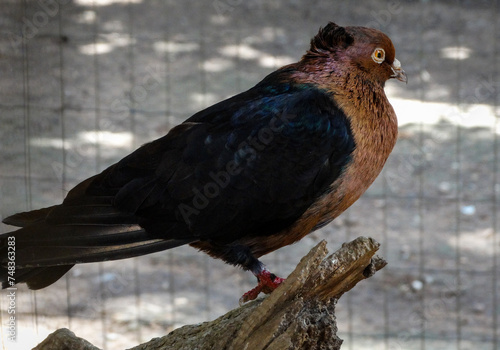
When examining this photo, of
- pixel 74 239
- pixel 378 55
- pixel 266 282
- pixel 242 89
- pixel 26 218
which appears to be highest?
pixel 242 89

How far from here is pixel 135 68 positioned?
771 cm

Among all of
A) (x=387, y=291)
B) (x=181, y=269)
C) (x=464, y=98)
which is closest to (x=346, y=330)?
(x=387, y=291)

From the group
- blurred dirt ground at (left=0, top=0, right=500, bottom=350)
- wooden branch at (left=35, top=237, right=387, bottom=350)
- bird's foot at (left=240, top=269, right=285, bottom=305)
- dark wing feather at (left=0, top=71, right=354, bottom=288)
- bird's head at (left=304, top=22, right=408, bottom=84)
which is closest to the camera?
wooden branch at (left=35, top=237, right=387, bottom=350)

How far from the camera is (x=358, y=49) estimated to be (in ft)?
12.2

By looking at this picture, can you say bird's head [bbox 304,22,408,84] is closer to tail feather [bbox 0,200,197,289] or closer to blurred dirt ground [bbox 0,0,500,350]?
tail feather [bbox 0,200,197,289]

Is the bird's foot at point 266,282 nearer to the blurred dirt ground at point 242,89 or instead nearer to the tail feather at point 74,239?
the tail feather at point 74,239

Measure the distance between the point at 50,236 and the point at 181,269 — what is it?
147 inches

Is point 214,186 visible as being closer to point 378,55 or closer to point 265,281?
point 265,281

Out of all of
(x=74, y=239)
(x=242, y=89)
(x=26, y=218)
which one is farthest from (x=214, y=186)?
(x=242, y=89)

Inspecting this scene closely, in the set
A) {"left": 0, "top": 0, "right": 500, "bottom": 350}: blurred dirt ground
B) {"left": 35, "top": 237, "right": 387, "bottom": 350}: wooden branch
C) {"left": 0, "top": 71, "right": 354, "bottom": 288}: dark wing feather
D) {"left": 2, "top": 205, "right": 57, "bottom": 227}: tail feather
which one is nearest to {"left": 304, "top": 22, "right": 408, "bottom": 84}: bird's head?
{"left": 0, "top": 71, "right": 354, "bottom": 288}: dark wing feather

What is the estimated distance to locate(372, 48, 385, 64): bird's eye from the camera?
3.74 m

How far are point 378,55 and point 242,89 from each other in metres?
3.89

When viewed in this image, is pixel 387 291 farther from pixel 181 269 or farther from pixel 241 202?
pixel 241 202

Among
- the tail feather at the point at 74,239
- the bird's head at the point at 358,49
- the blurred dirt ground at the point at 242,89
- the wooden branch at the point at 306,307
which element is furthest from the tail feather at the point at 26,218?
the blurred dirt ground at the point at 242,89
